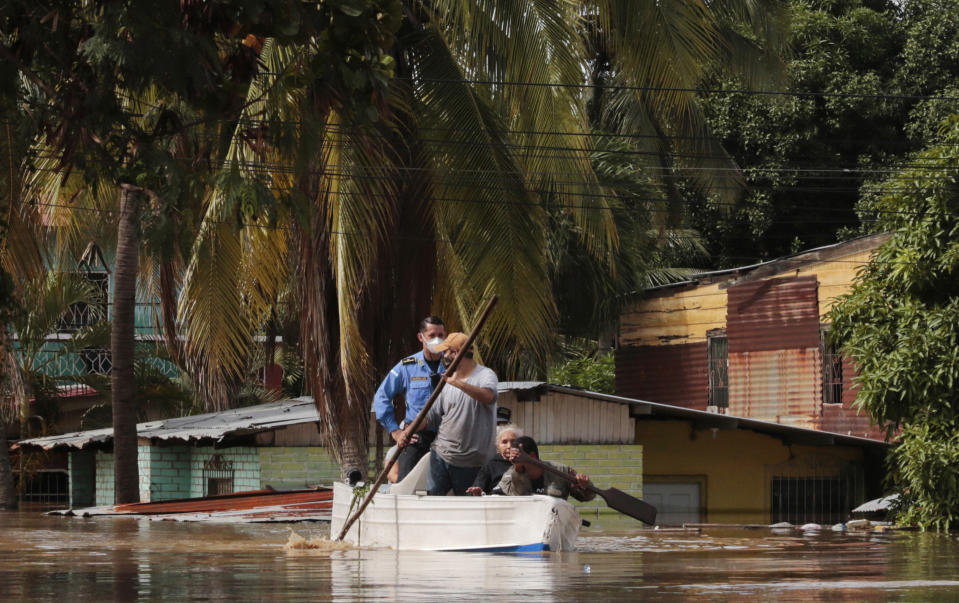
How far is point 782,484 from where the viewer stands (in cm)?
2897

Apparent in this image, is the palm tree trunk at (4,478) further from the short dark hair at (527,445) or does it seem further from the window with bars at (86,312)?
the short dark hair at (527,445)

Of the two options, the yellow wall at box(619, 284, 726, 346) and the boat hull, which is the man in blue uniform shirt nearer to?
the boat hull

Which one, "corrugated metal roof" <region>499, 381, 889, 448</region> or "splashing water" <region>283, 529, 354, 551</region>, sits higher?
"corrugated metal roof" <region>499, 381, 889, 448</region>

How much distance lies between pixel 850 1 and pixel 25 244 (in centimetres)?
2961

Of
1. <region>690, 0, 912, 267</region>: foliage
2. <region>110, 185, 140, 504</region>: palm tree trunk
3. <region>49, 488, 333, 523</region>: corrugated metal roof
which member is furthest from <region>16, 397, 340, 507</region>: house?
<region>690, 0, 912, 267</region>: foliage

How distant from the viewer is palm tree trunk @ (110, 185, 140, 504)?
22.7 metres

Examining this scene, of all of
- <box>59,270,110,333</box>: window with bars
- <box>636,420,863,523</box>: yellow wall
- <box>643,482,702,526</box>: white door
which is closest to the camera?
<box>643,482,702,526</box>: white door

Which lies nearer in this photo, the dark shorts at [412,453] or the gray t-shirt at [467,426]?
the gray t-shirt at [467,426]

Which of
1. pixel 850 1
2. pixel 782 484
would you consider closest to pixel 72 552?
pixel 782 484

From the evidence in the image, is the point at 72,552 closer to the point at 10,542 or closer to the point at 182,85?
the point at 10,542

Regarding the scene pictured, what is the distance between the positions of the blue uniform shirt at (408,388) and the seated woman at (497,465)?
0.73m

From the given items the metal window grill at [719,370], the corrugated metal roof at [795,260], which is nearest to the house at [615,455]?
the corrugated metal roof at [795,260]

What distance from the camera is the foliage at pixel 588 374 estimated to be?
3991 centimetres

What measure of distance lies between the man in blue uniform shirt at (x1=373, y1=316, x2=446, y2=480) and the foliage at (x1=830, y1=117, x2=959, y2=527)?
23.8 feet
